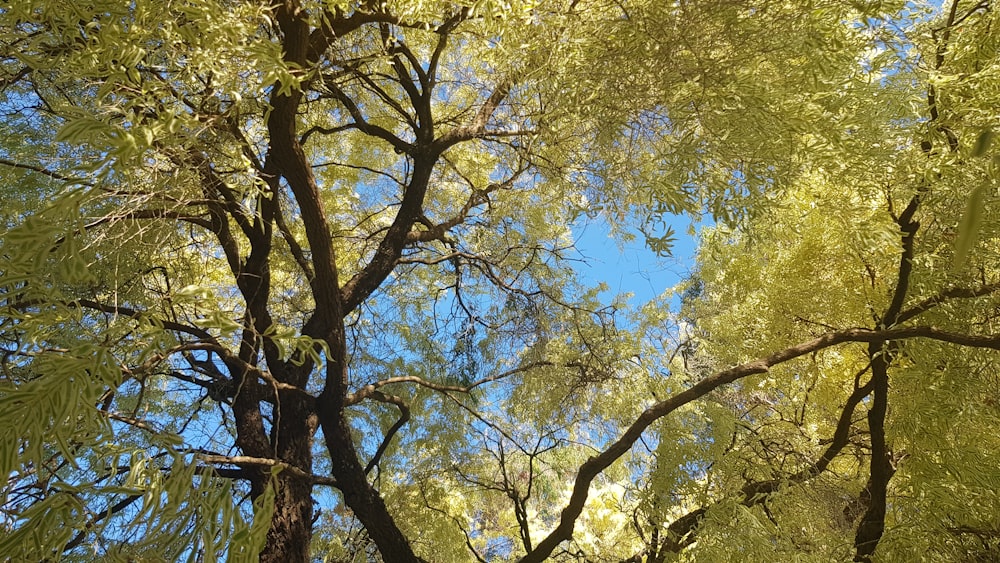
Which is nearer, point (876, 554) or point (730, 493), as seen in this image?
point (876, 554)

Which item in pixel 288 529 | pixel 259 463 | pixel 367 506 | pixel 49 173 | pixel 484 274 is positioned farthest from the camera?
pixel 484 274

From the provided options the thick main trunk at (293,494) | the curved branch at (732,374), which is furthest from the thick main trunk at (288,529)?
the curved branch at (732,374)

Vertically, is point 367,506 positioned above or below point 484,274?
below

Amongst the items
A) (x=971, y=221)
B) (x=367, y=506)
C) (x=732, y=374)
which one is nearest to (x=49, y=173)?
(x=367, y=506)

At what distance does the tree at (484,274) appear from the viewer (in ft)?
4.56

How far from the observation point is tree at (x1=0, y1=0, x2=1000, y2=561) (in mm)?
1390

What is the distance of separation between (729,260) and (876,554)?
240 centimetres

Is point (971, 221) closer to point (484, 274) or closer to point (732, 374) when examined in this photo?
point (732, 374)

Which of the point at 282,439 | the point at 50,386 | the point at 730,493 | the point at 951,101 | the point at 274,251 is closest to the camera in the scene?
the point at 50,386

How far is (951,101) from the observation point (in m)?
2.36

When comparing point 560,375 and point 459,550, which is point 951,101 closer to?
point 560,375

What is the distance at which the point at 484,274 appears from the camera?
4.41 metres

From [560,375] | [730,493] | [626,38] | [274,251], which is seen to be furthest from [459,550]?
[626,38]

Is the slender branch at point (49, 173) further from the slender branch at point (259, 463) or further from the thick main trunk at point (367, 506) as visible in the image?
the thick main trunk at point (367, 506)
